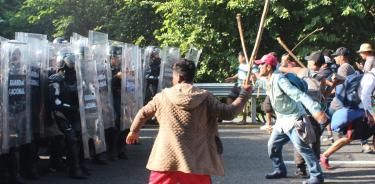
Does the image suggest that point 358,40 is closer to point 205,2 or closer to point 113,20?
point 205,2

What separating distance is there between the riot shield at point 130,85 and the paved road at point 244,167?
0.67 m

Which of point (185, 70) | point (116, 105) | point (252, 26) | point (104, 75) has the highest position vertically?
point (252, 26)

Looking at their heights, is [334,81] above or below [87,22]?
below

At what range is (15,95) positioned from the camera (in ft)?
27.5

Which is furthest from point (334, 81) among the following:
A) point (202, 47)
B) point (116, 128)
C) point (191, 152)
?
point (202, 47)

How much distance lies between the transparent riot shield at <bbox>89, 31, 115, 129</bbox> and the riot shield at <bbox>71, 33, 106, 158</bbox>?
0.33m

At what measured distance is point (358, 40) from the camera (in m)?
19.4

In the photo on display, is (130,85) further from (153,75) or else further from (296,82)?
(296,82)

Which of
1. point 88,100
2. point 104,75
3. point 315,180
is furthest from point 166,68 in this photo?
point 315,180

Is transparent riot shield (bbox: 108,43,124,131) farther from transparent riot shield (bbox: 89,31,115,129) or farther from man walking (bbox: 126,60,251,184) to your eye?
man walking (bbox: 126,60,251,184)

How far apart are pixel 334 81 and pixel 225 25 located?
9.72 m

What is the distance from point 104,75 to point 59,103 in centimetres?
145

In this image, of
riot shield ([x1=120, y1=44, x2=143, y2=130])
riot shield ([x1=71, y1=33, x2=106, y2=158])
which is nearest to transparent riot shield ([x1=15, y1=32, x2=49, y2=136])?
riot shield ([x1=71, y1=33, x2=106, y2=158])

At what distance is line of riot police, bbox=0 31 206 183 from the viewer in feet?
27.5
